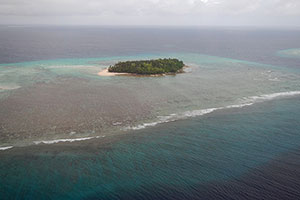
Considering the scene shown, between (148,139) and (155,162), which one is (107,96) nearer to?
(148,139)

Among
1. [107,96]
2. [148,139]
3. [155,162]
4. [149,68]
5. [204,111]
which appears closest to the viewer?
[155,162]

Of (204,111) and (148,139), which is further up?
(204,111)

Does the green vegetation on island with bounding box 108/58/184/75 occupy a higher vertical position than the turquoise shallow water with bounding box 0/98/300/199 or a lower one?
higher

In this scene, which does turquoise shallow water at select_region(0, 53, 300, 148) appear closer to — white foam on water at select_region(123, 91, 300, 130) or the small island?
white foam on water at select_region(123, 91, 300, 130)

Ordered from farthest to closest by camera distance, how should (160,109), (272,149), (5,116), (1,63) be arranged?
(1,63), (160,109), (5,116), (272,149)

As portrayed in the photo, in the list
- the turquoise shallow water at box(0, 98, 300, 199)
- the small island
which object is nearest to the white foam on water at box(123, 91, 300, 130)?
the turquoise shallow water at box(0, 98, 300, 199)

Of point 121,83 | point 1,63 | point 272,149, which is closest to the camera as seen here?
point 272,149

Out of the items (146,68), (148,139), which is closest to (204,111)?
(148,139)

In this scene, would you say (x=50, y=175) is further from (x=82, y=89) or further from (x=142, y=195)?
(x=82, y=89)

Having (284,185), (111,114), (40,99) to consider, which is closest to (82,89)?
(40,99)
